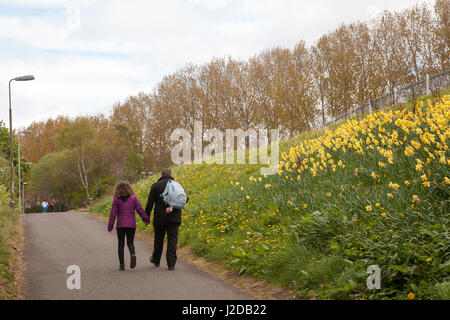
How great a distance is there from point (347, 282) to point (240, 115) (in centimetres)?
3164

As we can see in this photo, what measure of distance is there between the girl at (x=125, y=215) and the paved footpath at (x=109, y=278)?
0.47m

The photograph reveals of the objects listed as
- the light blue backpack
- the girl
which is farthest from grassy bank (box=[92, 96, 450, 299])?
the girl

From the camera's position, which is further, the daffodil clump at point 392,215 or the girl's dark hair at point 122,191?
the girl's dark hair at point 122,191

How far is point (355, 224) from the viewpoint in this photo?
6.14m

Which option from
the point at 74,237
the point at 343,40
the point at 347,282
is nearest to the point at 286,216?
the point at 347,282

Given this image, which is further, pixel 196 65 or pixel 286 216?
pixel 196 65

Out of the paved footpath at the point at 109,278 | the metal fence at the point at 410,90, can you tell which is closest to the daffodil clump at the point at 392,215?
the paved footpath at the point at 109,278

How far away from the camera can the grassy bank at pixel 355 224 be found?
4.98m

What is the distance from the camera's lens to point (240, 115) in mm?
36406

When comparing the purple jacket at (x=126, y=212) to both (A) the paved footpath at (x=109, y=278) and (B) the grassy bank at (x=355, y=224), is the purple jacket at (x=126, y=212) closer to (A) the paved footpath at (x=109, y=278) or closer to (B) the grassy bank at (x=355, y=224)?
(A) the paved footpath at (x=109, y=278)

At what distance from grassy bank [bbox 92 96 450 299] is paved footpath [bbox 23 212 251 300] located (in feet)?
2.65

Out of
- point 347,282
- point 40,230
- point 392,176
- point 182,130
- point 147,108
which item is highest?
point 147,108
